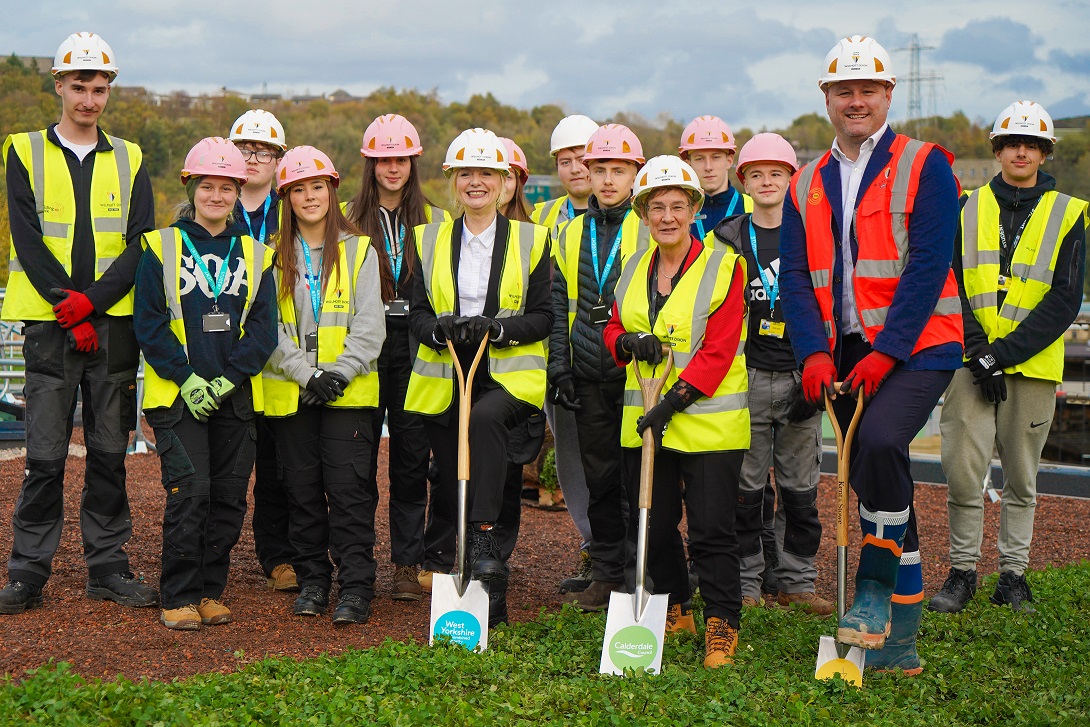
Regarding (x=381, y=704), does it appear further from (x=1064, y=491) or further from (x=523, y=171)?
(x=1064, y=491)

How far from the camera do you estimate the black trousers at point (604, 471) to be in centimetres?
657

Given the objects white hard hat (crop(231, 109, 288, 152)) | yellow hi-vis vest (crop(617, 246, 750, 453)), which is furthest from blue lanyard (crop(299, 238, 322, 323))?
yellow hi-vis vest (crop(617, 246, 750, 453))

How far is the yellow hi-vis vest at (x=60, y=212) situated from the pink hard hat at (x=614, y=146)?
2.60 metres

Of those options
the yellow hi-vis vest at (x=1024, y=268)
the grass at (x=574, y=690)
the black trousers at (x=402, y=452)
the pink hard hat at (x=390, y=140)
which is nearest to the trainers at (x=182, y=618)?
the grass at (x=574, y=690)

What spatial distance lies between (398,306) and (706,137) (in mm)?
2157

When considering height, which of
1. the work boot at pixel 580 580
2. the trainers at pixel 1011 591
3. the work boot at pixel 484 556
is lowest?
the work boot at pixel 580 580

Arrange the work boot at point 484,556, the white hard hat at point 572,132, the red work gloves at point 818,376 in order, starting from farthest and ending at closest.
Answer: the white hard hat at point 572,132
the work boot at point 484,556
the red work gloves at point 818,376

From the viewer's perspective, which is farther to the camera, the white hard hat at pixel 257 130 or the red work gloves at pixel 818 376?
the white hard hat at pixel 257 130

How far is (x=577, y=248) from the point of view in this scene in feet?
22.0

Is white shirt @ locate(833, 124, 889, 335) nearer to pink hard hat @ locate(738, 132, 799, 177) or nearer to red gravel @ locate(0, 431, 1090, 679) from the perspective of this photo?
pink hard hat @ locate(738, 132, 799, 177)

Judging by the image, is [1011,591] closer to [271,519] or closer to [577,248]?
[577,248]

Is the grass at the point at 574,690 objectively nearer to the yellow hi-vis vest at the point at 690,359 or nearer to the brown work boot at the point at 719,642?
the brown work boot at the point at 719,642

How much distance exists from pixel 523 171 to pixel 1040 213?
321cm

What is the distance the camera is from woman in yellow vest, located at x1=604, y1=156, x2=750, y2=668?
5695mm
